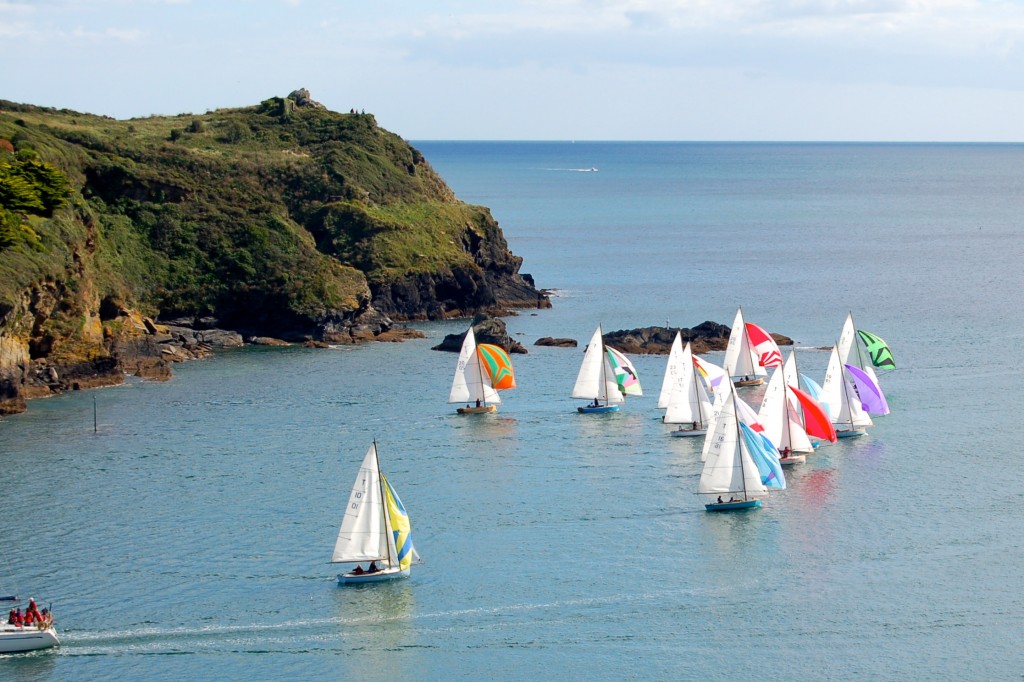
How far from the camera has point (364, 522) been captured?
69125 mm

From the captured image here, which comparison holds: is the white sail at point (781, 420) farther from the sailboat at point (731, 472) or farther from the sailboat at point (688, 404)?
the sailboat at point (731, 472)

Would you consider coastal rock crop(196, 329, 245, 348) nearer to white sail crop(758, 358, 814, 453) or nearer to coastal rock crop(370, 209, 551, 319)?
coastal rock crop(370, 209, 551, 319)

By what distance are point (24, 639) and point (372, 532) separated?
17.0m

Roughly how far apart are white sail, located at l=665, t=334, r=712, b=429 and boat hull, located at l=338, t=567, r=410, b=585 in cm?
3503

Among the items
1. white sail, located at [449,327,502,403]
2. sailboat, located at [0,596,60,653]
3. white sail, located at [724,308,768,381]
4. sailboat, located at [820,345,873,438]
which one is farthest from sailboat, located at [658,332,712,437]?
sailboat, located at [0,596,60,653]

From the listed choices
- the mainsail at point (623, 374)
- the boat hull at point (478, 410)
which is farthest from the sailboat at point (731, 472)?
the boat hull at point (478, 410)

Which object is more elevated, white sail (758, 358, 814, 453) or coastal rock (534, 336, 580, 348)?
coastal rock (534, 336, 580, 348)

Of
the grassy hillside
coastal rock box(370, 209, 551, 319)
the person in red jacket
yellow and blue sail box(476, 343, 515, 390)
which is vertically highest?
the grassy hillside

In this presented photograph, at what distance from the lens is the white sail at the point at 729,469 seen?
8131 cm

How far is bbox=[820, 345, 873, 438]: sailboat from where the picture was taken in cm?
9931

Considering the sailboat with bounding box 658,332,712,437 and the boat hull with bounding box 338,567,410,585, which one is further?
the sailboat with bounding box 658,332,712,437

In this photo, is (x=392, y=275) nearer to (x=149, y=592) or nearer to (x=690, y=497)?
(x=690, y=497)

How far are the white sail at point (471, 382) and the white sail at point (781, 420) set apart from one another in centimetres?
2441

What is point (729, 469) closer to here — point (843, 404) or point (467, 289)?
point (843, 404)
